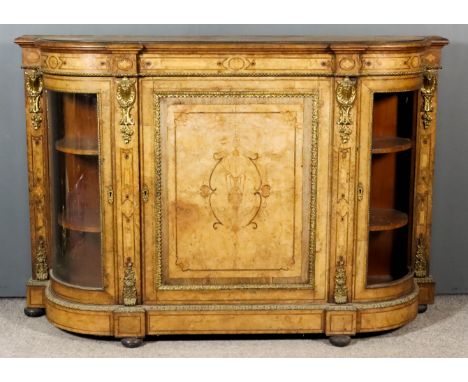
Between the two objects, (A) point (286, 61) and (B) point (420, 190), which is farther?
(B) point (420, 190)

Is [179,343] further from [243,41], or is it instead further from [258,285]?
[243,41]

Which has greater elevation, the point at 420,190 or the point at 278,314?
the point at 420,190

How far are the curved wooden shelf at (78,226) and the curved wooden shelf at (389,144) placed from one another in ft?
4.66

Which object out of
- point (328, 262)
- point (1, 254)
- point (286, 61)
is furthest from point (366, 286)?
point (1, 254)

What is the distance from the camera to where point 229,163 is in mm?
5105

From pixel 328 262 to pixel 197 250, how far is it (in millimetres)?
649

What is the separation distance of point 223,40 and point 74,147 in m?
0.90

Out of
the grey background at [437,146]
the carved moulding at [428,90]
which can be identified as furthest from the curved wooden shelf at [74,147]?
the carved moulding at [428,90]

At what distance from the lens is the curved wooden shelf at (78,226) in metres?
5.21

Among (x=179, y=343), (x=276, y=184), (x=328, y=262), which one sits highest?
(x=276, y=184)

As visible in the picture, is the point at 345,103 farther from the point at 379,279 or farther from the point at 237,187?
the point at 379,279

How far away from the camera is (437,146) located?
5.90 metres

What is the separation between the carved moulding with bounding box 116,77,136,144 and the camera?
16.3 ft

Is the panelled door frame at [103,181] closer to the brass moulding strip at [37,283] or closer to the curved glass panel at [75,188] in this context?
the curved glass panel at [75,188]
